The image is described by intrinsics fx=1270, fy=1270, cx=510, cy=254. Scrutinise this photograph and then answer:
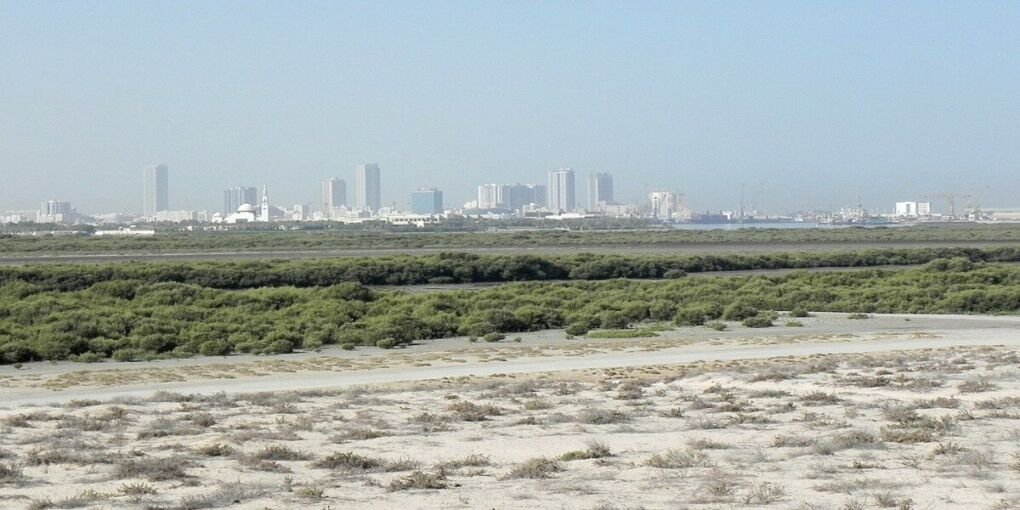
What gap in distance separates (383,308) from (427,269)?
26.7 metres

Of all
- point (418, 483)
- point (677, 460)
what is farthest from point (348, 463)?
point (677, 460)

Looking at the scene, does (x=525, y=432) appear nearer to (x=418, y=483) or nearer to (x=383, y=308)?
(x=418, y=483)

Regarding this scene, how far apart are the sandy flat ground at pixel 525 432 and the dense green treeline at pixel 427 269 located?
31.9 m

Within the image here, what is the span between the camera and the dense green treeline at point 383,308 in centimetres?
3269

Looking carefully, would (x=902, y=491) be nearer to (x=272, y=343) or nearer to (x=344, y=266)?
(x=272, y=343)

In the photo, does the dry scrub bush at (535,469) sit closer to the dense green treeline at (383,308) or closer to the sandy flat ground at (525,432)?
the sandy flat ground at (525,432)

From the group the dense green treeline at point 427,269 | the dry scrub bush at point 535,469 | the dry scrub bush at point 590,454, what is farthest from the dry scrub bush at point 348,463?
the dense green treeline at point 427,269

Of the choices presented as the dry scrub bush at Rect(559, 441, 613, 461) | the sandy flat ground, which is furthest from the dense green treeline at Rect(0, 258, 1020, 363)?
the dry scrub bush at Rect(559, 441, 613, 461)

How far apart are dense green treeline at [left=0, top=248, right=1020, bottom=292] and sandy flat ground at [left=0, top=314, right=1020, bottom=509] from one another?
3193cm

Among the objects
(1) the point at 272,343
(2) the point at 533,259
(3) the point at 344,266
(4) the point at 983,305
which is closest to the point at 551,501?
(1) the point at 272,343

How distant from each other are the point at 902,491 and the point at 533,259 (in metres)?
61.2

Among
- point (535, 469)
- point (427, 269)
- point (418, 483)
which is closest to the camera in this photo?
point (418, 483)

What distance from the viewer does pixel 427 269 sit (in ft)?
225

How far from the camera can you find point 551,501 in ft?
38.3
